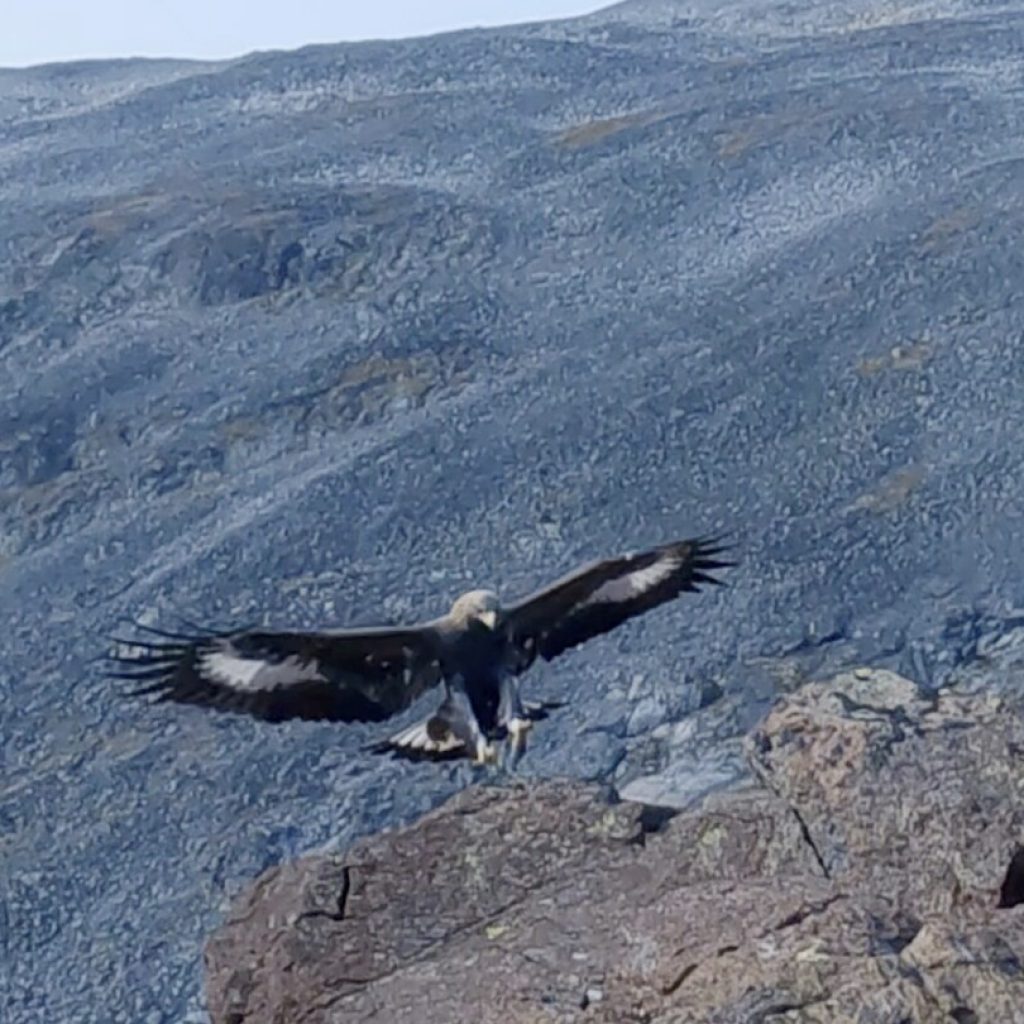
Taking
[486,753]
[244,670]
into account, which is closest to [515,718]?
[486,753]

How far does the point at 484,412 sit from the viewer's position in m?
19.8

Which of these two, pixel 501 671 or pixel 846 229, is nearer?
pixel 501 671

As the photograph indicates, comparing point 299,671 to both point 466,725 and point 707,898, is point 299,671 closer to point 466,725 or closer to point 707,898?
point 466,725

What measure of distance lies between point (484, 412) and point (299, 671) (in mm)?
11019

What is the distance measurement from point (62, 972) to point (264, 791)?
196cm

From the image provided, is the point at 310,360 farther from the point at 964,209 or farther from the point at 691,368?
the point at 964,209

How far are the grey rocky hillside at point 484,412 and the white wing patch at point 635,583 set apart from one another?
3.69 m

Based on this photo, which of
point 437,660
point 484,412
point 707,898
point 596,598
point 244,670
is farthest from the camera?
point 484,412

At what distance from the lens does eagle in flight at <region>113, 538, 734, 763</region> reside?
28.9 feet

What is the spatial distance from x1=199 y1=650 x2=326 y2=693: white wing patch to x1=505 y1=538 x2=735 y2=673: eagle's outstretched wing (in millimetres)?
1081

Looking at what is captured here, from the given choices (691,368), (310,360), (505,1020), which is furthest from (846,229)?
(505,1020)

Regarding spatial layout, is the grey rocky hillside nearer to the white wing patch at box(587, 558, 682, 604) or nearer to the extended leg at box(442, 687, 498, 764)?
the extended leg at box(442, 687, 498, 764)

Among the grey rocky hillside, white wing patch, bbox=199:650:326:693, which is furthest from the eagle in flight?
the grey rocky hillside

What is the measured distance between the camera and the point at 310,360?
2212 centimetres
